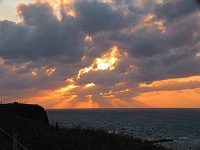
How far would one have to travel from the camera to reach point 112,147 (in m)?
18.1

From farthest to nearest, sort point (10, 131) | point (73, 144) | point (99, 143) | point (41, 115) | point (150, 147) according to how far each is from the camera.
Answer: point (41, 115) < point (10, 131) < point (150, 147) < point (99, 143) < point (73, 144)

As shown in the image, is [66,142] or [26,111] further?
[26,111]

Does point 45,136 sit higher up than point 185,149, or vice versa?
point 45,136

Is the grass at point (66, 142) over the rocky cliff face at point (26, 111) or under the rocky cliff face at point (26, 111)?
under

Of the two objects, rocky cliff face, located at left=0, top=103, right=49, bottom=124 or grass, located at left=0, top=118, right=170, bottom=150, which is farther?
rocky cliff face, located at left=0, top=103, right=49, bottom=124

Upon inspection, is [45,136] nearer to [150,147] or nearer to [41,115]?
[150,147]

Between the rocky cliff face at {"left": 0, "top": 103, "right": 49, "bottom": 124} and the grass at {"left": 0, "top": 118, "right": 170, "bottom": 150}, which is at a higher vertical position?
the rocky cliff face at {"left": 0, "top": 103, "right": 49, "bottom": 124}

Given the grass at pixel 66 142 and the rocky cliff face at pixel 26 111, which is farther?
the rocky cliff face at pixel 26 111

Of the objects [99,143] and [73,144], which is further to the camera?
[99,143]

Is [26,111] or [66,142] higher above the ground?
[26,111]

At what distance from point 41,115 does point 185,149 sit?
23.5m

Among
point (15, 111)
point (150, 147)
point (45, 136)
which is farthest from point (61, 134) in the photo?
point (15, 111)

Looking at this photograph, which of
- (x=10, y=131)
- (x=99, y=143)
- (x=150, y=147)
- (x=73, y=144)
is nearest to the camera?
(x=73, y=144)

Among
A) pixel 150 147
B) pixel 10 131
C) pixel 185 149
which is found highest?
pixel 10 131
